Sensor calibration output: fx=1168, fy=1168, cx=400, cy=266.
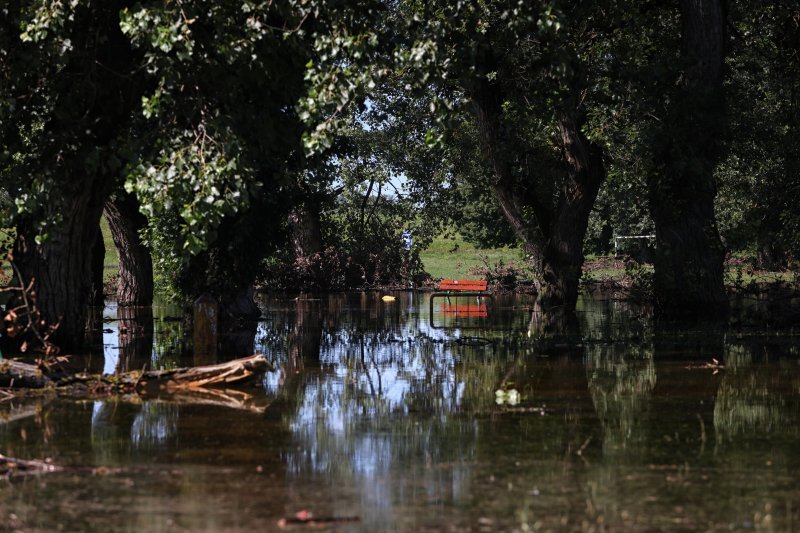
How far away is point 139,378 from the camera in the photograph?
529 inches

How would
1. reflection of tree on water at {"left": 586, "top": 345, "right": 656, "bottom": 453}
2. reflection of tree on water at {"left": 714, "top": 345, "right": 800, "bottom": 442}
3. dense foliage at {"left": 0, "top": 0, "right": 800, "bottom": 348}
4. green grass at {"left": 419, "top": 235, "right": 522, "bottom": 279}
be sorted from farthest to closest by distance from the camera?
green grass at {"left": 419, "top": 235, "right": 522, "bottom": 279}, dense foliage at {"left": 0, "top": 0, "right": 800, "bottom": 348}, reflection of tree on water at {"left": 714, "top": 345, "right": 800, "bottom": 442}, reflection of tree on water at {"left": 586, "top": 345, "right": 656, "bottom": 453}

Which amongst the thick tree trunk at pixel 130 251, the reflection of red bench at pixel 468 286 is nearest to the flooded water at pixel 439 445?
the thick tree trunk at pixel 130 251

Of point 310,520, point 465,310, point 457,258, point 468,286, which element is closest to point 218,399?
point 310,520

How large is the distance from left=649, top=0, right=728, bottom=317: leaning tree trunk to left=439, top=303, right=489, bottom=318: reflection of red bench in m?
6.48

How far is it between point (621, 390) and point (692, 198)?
10.7 meters

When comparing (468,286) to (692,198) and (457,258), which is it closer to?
(692,198)

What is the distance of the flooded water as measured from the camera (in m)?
7.33

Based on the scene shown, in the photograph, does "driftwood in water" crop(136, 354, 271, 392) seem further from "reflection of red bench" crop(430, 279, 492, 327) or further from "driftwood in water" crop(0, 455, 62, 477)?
"reflection of red bench" crop(430, 279, 492, 327)

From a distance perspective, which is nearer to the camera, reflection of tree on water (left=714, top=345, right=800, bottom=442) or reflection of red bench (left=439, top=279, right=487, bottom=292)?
reflection of tree on water (left=714, top=345, right=800, bottom=442)

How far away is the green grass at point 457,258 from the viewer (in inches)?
2108

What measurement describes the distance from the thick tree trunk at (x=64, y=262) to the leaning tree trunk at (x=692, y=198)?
A: 11.0 meters

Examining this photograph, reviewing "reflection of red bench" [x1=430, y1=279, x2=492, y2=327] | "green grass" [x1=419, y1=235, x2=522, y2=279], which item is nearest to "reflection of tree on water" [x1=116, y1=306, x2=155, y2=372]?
"reflection of red bench" [x1=430, y1=279, x2=492, y2=327]

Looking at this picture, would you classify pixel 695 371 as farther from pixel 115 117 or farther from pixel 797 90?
pixel 797 90

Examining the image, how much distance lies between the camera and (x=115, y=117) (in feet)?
56.3
